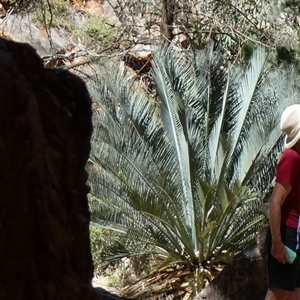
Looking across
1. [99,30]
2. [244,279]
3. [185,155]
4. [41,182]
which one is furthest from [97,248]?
[41,182]

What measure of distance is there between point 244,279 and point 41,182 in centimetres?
338

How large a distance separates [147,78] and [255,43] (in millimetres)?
2289

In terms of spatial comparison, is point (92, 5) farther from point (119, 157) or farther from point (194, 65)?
point (119, 157)

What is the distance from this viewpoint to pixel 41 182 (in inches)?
76.1

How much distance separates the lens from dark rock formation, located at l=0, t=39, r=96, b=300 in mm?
1873

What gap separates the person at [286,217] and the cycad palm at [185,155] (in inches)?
121

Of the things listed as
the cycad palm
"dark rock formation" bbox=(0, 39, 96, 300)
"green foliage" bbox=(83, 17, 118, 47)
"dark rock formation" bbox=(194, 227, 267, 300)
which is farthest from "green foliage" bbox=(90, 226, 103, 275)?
"dark rock formation" bbox=(0, 39, 96, 300)

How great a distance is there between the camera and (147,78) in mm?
11523

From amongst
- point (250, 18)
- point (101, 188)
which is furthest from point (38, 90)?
point (250, 18)

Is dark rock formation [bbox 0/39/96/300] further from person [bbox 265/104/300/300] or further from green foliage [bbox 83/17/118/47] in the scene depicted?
green foliage [bbox 83/17/118/47]

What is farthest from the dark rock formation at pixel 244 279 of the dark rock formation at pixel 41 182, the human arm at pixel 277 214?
the dark rock formation at pixel 41 182

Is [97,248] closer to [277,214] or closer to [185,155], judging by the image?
[185,155]

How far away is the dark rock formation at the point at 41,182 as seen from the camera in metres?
1.87

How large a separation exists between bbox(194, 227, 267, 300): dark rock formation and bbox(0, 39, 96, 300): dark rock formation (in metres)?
3.02
